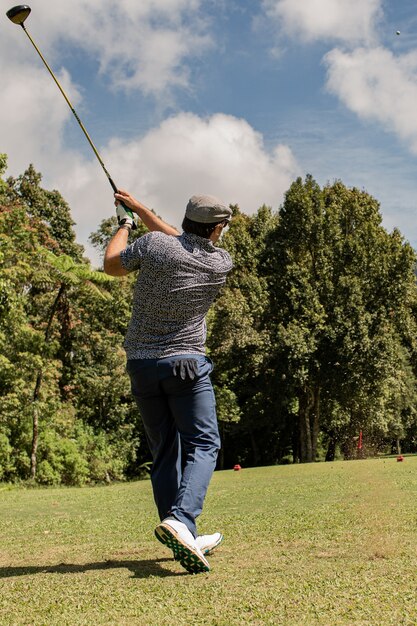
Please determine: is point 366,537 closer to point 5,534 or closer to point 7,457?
point 5,534

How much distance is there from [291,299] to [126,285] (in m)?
8.33

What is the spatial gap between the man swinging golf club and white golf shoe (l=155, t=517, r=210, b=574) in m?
0.32

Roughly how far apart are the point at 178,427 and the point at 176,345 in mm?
518

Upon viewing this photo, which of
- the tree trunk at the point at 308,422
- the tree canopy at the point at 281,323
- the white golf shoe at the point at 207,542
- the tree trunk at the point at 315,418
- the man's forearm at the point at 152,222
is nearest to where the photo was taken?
the white golf shoe at the point at 207,542

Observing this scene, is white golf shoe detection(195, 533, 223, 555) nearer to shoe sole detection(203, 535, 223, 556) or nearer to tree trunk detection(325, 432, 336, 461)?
shoe sole detection(203, 535, 223, 556)

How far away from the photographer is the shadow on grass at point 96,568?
156 inches

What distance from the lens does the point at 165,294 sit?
15.0 feet

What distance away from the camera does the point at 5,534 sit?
6.14 metres

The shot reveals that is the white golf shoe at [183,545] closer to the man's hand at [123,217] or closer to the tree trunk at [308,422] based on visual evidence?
the man's hand at [123,217]

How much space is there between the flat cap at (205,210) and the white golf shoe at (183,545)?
1.82m

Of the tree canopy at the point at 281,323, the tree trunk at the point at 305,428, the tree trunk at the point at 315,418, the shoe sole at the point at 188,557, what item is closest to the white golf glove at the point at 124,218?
the shoe sole at the point at 188,557

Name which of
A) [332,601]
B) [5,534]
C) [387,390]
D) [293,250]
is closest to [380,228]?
A: [293,250]

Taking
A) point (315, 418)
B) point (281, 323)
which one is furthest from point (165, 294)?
point (315, 418)

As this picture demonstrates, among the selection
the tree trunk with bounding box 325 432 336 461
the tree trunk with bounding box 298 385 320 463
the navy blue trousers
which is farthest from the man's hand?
the tree trunk with bounding box 325 432 336 461
